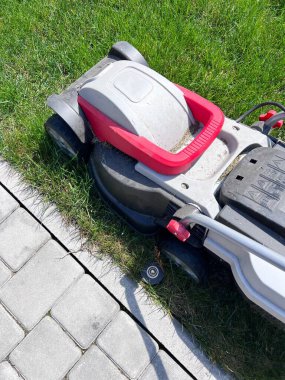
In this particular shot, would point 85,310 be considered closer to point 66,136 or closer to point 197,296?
point 197,296

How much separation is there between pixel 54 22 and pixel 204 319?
170 cm

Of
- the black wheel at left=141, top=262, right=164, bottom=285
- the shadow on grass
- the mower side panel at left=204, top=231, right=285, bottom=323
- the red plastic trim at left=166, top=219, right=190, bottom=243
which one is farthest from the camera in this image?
the black wheel at left=141, top=262, right=164, bottom=285

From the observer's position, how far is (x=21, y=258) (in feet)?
5.74

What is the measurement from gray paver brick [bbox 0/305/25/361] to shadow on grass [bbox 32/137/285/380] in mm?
436

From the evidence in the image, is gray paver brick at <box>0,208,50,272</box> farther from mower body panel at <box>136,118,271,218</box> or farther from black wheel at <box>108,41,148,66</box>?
black wheel at <box>108,41,148,66</box>

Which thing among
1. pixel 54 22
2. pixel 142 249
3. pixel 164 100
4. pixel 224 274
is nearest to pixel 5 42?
pixel 54 22

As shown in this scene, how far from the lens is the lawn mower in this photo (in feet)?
4.35

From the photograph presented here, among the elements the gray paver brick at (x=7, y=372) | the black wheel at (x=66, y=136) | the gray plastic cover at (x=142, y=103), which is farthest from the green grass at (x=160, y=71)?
the gray paver brick at (x=7, y=372)

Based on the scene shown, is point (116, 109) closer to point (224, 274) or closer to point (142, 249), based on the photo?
point (142, 249)

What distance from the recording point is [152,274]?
1729mm

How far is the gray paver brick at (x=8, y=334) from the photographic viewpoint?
1595 millimetres

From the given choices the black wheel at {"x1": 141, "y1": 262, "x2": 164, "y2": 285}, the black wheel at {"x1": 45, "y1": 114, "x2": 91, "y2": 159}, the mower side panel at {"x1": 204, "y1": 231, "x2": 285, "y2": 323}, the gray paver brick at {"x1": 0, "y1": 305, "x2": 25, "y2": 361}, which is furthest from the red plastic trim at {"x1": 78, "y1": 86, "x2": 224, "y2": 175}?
the gray paver brick at {"x1": 0, "y1": 305, "x2": 25, "y2": 361}

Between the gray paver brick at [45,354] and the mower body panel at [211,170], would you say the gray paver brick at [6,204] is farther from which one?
the mower body panel at [211,170]

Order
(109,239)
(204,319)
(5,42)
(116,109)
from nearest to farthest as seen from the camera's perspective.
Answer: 1. (116,109)
2. (204,319)
3. (109,239)
4. (5,42)
